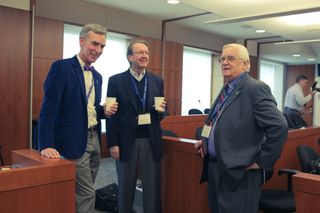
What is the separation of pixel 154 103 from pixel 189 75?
635cm

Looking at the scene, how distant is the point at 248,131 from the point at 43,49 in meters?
4.34

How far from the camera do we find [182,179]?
262 centimetres

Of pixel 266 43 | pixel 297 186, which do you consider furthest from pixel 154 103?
pixel 266 43

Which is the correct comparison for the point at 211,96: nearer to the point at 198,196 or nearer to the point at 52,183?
the point at 198,196

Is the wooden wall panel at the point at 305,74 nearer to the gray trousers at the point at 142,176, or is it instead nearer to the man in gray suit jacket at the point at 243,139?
the gray trousers at the point at 142,176

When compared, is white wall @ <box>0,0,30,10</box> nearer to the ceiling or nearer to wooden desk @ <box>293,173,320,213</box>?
the ceiling

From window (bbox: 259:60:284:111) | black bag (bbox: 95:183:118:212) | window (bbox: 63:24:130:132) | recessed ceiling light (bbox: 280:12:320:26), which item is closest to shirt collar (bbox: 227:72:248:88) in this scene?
black bag (bbox: 95:183:118:212)

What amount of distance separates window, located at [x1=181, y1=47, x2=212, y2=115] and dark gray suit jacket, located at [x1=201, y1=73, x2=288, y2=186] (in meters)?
6.36

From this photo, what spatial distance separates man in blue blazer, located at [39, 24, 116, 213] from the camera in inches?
73.4

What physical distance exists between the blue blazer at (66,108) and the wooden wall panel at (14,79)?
3.36 m

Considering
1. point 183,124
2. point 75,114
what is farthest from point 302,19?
point 75,114

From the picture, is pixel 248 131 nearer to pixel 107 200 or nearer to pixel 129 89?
pixel 129 89

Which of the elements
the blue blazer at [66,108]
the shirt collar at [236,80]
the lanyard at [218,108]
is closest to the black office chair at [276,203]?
the lanyard at [218,108]

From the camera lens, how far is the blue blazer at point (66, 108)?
1.88 metres
